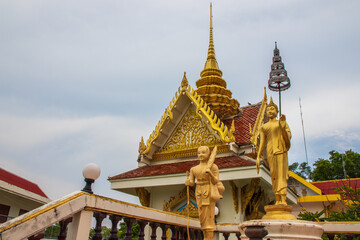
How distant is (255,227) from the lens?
9.30ft

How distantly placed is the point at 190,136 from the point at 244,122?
6.58ft

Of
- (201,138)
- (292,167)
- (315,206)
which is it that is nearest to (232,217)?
(201,138)

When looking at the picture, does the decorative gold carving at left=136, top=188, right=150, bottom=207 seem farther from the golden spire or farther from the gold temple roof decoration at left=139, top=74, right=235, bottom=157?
the golden spire

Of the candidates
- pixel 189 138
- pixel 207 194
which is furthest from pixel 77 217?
pixel 189 138

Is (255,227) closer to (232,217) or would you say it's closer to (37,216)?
(37,216)

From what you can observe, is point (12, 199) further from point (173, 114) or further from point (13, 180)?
point (173, 114)

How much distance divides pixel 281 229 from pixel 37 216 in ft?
9.68

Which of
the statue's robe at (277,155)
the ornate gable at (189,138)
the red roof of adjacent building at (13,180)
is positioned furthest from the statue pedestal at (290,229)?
the red roof of adjacent building at (13,180)

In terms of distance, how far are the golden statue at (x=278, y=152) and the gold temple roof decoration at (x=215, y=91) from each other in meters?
6.29

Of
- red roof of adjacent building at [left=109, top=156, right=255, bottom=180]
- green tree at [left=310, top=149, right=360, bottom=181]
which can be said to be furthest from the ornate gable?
green tree at [left=310, top=149, right=360, bottom=181]

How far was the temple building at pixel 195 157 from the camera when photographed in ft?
26.4

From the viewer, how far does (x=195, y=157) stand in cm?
948

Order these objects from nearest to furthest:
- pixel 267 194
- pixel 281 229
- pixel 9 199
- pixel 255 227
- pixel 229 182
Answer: pixel 255 227, pixel 281 229, pixel 229 182, pixel 267 194, pixel 9 199

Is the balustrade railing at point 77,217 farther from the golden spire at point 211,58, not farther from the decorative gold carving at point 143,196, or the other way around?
the golden spire at point 211,58
